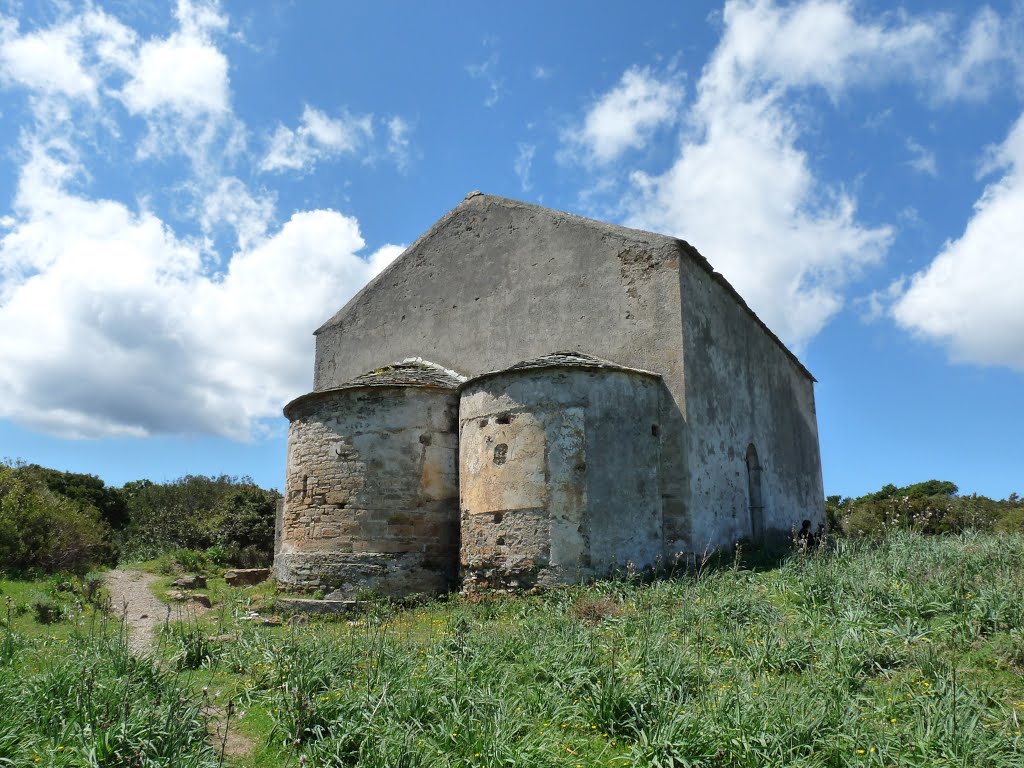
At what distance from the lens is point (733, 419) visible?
48.9 feet

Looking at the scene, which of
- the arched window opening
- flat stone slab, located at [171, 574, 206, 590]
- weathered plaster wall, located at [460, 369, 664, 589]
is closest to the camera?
weathered plaster wall, located at [460, 369, 664, 589]

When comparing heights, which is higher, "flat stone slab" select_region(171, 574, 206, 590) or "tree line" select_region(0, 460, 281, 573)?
Result: "tree line" select_region(0, 460, 281, 573)

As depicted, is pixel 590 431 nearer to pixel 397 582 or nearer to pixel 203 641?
pixel 397 582

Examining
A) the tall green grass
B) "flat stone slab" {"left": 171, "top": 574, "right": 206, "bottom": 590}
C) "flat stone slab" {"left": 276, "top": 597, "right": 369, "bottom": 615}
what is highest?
"flat stone slab" {"left": 171, "top": 574, "right": 206, "bottom": 590}

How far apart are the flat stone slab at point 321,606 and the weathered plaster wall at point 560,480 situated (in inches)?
73.3

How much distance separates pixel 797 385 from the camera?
2111 centimetres

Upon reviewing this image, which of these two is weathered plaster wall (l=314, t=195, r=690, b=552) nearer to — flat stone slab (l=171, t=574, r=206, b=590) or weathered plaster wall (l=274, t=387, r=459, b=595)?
weathered plaster wall (l=274, t=387, r=459, b=595)

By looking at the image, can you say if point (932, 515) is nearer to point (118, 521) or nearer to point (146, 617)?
point (146, 617)

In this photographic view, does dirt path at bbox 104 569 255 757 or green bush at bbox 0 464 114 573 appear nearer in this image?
dirt path at bbox 104 569 255 757

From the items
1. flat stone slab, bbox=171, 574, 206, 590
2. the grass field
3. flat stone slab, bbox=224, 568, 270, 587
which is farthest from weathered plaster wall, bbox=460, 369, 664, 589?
flat stone slab, bbox=171, 574, 206, 590

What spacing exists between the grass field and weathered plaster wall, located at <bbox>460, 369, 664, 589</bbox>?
2226 millimetres

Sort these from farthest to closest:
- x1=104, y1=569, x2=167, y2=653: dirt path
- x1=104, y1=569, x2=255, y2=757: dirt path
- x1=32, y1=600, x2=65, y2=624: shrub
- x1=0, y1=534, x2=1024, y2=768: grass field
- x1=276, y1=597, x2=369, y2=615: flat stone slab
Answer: x1=276, y1=597, x2=369, y2=615: flat stone slab, x1=32, y1=600, x2=65, y2=624: shrub, x1=104, y1=569, x2=167, y2=653: dirt path, x1=104, y1=569, x2=255, y2=757: dirt path, x1=0, y1=534, x2=1024, y2=768: grass field

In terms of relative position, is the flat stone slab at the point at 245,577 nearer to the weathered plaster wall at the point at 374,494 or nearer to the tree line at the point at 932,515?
the weathered plaster wall at the point at 374,494

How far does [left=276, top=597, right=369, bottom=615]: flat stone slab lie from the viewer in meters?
11.7
